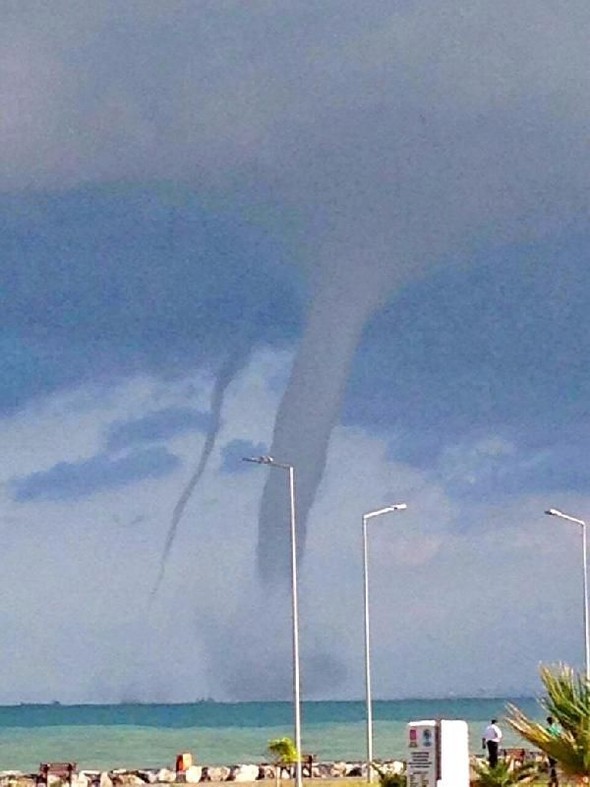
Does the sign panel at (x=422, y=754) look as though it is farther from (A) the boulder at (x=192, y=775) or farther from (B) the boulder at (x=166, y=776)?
(B) the boulder at (x=166, y=776)

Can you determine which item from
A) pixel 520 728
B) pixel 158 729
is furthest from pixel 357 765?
pixel 158 729

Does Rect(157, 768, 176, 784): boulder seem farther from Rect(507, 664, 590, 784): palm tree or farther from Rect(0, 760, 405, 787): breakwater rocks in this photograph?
Rect(507, 664, 590, 784): palm tree

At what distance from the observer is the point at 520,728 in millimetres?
27734

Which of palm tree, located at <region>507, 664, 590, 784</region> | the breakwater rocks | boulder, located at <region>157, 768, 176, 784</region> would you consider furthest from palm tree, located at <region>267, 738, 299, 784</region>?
palm tree, located at <region>507, 664, 590, 784</region>

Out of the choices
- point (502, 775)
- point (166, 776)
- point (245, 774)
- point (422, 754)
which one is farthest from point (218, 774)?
point (422, 754)

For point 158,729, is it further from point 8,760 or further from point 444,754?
point 444,754

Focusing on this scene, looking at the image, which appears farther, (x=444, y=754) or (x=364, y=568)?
(x=364, y=568)

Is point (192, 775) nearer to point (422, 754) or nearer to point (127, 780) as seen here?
point (127, 780)

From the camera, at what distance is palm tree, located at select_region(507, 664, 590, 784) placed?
2717cm

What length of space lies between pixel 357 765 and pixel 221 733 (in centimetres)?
8708

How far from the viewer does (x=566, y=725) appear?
1074 inches

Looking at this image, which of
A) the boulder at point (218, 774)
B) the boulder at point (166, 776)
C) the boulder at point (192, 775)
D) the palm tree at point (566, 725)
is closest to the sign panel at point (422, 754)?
the palm tree at point (566, 725)

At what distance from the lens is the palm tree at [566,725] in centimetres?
2717

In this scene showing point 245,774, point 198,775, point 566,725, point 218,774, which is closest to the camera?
point 566,725
